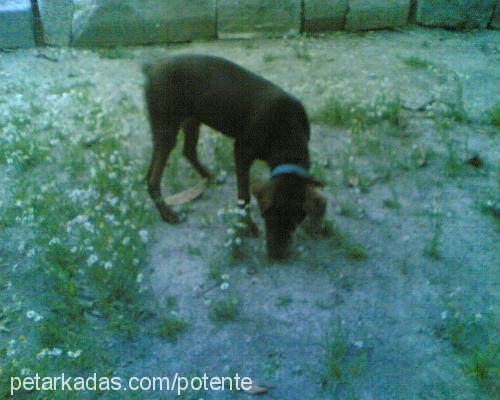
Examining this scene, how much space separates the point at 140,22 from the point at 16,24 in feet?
5.24

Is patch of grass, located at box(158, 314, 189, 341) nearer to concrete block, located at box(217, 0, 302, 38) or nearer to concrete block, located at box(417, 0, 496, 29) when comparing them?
concrete block, located at box(217, 0, 302, 38)

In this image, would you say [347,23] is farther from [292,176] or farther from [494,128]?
[292,176]

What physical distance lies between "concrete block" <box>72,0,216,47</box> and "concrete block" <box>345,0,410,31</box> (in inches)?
75.9

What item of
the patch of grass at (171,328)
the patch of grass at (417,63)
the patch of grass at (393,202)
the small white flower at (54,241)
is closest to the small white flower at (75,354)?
the patch of grass at (171,328)

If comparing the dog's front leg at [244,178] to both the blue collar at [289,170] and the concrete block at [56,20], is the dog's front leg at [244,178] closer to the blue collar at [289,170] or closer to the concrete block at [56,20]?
the blue collar at [289,170]

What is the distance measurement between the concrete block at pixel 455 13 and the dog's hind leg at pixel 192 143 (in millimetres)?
4892

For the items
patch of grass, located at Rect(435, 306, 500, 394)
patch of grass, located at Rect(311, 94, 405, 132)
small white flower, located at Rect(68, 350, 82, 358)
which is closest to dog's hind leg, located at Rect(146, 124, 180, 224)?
small white flower, located at Rect(68, 350, 82, 358)

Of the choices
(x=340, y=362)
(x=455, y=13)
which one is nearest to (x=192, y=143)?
(x=340, y=362)

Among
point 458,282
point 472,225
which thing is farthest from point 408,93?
point 458,282

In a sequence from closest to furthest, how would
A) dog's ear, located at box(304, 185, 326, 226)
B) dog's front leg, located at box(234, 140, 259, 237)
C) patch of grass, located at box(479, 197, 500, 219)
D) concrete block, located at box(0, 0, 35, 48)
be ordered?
dog's ear, located at box(304, 185, 326, 226) < dog's front leg, located at box(234, 140, 259, 237) < patch of grass, located at box(479, 197, 500, 219) < concrete block, located at box(0, 0, 35, 48)

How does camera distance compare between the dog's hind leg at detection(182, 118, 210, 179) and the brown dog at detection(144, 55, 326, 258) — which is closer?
the brown dog at detection(144, 55, 326, 258)

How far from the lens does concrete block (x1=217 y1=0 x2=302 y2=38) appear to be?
763cm

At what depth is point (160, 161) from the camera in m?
4.26

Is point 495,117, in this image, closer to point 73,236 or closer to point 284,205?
point 284,205
